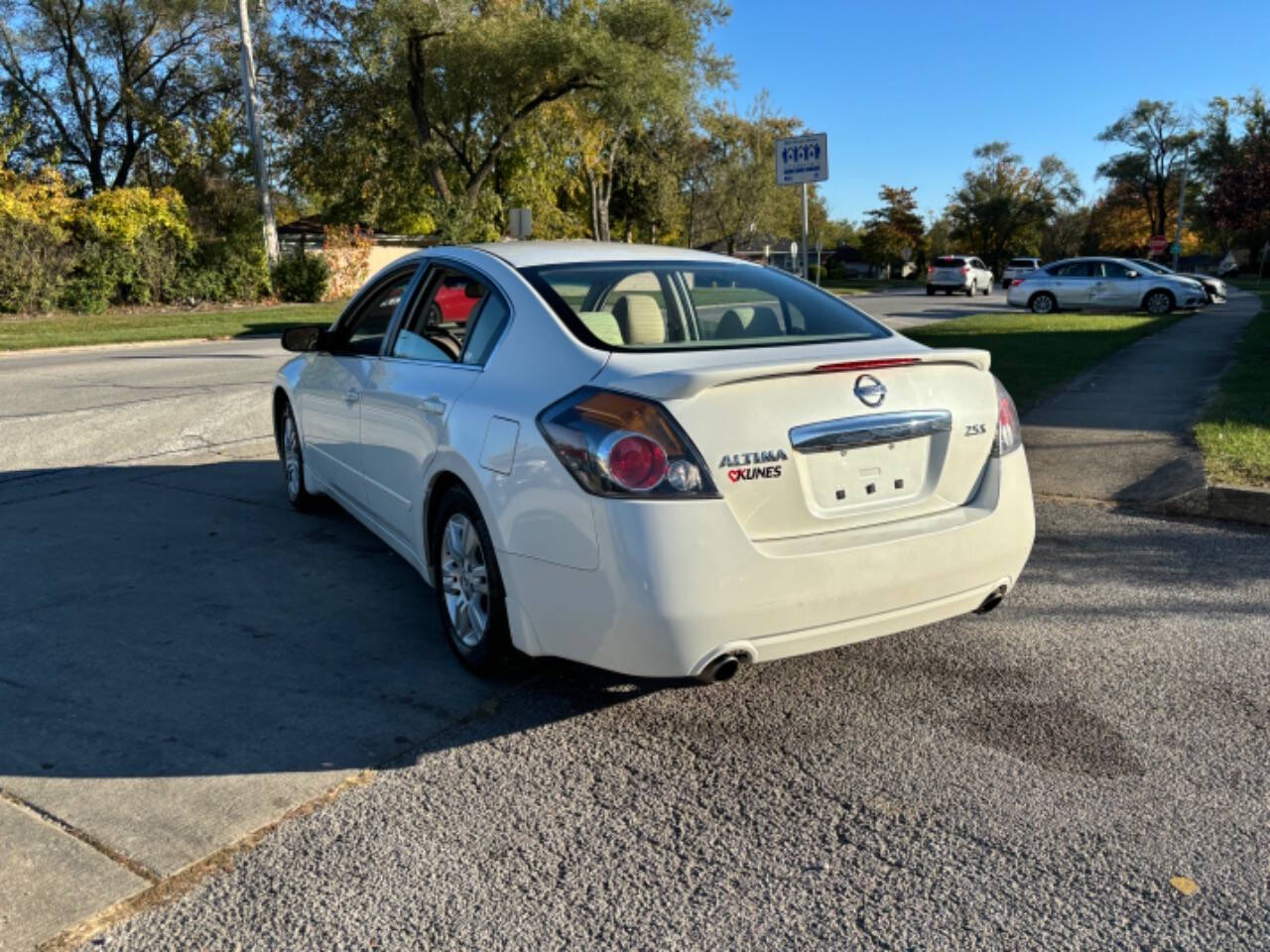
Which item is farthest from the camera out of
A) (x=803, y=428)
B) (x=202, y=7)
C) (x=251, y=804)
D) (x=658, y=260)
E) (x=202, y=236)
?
(x=202, y=7)

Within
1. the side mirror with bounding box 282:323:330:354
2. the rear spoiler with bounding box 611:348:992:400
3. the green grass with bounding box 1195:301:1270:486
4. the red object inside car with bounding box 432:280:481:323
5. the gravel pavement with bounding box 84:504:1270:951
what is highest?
the red object inside car with bounding box 432:280:481:323

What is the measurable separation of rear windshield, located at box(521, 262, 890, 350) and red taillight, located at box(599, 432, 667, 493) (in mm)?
533

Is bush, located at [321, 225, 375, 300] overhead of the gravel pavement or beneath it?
overhead

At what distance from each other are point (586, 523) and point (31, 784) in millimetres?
1856

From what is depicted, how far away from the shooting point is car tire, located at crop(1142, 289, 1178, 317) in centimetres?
2607

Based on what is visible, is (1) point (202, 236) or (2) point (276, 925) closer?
(2) point (276, 925)

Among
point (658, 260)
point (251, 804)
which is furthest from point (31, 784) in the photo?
point (658, 260)

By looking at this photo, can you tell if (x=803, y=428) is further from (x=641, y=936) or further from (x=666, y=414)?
(x=641, y=936)

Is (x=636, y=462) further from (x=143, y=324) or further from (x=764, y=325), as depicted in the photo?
(x=143, y=324)

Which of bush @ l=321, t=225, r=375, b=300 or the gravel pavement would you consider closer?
the gravel pavement

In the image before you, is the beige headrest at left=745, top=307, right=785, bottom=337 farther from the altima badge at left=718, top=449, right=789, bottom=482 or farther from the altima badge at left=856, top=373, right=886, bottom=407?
the altima badge at left=718, top=449, right=789, bottom=482

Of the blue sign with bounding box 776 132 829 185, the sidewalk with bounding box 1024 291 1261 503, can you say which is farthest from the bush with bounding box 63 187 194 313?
the sidewalk with bounding box 1024 291 1261 503

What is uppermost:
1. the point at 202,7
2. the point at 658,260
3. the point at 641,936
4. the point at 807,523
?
the point at 202,7

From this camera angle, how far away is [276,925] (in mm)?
2553
